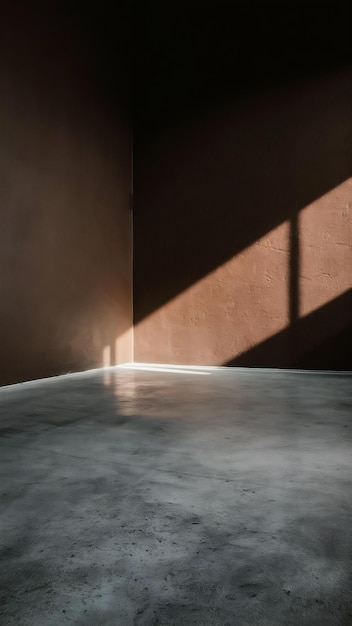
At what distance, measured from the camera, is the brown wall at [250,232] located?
531 cm

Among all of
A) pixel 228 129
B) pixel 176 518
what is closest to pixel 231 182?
pixel 228 129

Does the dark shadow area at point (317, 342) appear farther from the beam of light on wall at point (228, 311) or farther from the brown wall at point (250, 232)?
the beam of light on wall at point (228, 311)

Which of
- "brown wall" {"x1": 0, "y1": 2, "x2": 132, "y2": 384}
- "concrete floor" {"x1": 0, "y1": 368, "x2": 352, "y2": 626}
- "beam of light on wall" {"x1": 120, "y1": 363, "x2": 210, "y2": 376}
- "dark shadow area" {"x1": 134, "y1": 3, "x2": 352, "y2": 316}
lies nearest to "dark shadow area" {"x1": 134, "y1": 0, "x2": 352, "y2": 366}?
"dark shadow area" {"x1": 134, "y1": 3, "x2": 352, "y2": 316}

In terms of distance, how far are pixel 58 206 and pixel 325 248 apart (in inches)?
106

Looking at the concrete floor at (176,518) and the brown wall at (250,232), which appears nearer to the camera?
the concrete floor at (176,518)

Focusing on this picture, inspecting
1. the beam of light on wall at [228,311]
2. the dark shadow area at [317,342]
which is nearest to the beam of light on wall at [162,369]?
the beam of light on wall at [228,311]

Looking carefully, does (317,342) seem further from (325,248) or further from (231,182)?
(231,182)

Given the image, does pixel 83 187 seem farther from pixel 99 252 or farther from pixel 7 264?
pixel 7 264

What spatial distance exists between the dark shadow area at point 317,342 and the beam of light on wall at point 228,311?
5.4 inches

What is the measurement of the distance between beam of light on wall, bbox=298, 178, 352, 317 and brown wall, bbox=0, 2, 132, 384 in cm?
208

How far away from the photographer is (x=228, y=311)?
573 cm

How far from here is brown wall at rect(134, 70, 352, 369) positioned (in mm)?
5312

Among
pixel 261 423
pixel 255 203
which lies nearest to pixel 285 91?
pixel 255 203

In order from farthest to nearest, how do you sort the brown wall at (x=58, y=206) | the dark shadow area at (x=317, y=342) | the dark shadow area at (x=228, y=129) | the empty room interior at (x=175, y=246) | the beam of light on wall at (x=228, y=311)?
the beam of light on wall at (x=228, y=311)
the dark shadow area at (x=228, y=129)
the dark shadow area at (x=317, y=342)
the brown wall at (x=58, y=206)
the empty room interior at (x=175, y=246)
